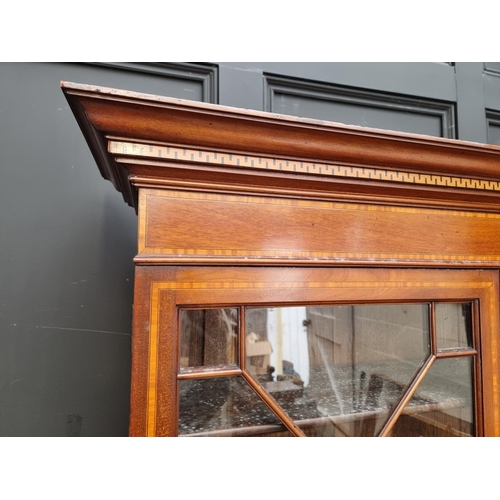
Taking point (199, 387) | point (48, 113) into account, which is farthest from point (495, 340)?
point (48, 113)

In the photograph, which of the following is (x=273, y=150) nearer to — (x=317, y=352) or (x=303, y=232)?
(x=303, y=232)

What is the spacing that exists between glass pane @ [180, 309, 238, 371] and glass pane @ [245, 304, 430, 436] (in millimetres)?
39

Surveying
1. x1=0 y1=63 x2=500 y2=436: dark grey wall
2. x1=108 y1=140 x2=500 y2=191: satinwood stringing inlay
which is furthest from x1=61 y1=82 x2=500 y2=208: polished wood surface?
x1=0 y1=63 x2=500 y2=436: dark grey wall

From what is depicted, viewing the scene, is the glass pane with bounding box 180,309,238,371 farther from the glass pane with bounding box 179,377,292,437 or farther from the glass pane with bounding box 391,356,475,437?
the glass pane with bounding box 391,356,475,437

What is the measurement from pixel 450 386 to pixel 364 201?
267 millimetres

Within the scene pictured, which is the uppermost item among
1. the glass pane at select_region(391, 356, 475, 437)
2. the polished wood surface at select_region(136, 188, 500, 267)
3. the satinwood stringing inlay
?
the satinwood stringing inlay

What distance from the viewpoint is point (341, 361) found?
44cm

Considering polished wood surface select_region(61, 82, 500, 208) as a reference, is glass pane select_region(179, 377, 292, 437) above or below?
below

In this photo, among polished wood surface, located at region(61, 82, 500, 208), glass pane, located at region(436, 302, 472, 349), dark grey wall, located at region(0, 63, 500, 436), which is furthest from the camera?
dark grey wall, located at region(0, 63, 500, 436)

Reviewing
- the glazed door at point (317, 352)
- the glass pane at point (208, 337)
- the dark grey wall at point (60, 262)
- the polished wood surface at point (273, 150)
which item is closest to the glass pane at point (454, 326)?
the glazed door at point (317, 352)

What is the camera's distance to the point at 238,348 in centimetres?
33

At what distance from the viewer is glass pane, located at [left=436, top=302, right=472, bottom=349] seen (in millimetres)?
400

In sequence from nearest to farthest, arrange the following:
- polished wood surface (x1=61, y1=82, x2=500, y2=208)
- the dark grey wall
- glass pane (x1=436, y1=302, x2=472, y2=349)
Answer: polished wood surface (x1=61, y1=82, x2=500, y2=208) < glass pane (x1=436, y1=302, x2=472, y2=349) < the dark grey wall

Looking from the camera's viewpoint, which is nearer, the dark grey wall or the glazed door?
the glazed door
